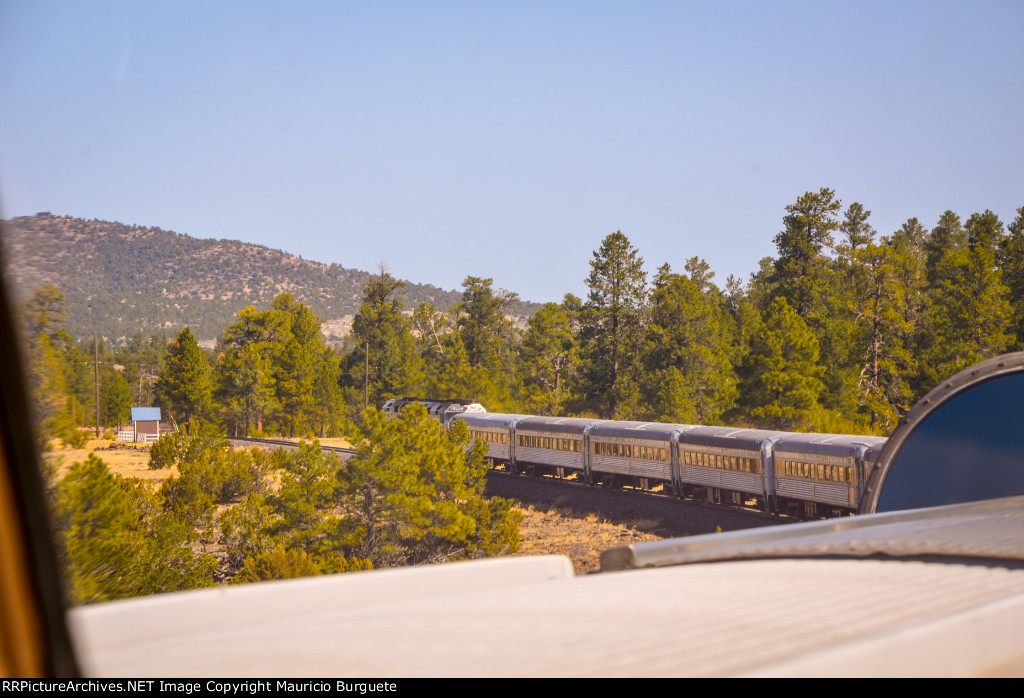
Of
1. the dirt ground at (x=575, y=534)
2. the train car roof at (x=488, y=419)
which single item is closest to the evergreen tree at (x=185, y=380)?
the train car roof at (x=488, y=419)

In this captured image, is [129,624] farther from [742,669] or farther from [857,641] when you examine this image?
[857,641]

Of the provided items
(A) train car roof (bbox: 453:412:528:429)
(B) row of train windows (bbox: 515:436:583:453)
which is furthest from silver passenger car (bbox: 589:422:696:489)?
(A) train car roof (bbox: 453:412:528:429)

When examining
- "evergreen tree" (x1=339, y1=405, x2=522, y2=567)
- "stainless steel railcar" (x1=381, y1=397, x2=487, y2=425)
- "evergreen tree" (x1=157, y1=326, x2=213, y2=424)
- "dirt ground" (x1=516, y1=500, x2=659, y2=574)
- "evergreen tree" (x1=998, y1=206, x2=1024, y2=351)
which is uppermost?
"evergreen tree" (x1=998, y1=206, x2=1024, y2=351)

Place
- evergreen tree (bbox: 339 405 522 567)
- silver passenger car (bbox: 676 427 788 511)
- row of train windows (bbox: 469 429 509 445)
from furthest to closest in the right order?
row of train windows (bbox: 469 429 509 445), silver passenger car (bbox: 676 427 788 511), evergreen tree (bbox: 339 405 522 567)

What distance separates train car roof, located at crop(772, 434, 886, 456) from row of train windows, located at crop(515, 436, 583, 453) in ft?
31.7

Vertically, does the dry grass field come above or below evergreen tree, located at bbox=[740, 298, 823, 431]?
below

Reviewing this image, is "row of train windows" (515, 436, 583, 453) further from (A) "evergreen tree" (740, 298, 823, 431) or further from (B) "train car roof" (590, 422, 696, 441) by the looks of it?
(A) "evergreen tree" (740, 298, 823, 431)

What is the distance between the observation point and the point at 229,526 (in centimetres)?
1903

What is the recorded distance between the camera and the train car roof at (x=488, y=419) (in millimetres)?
34969

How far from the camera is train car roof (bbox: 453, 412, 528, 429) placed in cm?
3497

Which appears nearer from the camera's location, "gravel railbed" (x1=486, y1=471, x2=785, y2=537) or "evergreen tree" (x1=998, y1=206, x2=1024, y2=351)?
"gravel railbed" (x1=486, y1=471, x2=785, y2=537)

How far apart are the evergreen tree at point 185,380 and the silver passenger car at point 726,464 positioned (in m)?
22.3

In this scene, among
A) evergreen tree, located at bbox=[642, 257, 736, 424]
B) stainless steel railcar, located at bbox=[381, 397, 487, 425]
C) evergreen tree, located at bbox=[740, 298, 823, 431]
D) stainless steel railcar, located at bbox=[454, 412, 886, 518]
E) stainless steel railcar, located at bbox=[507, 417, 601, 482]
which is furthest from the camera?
evergreen tree, located at bbox=[642, 257, 736, 424]

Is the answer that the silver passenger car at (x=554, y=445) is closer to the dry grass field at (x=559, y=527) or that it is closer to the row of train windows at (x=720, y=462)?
the dry grass field at (x=559, y=527)
